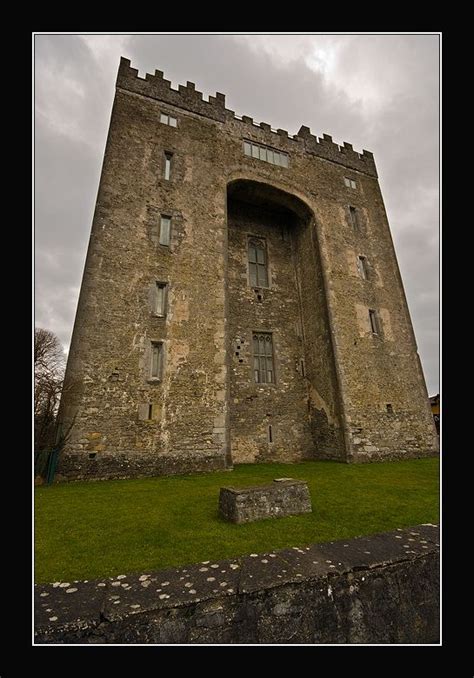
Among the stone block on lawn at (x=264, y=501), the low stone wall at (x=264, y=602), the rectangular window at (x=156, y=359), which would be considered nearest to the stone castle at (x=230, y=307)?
the rectangular window at (x=156, y=359)

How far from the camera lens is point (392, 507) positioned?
6.13m

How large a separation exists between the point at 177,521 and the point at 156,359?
6446mm

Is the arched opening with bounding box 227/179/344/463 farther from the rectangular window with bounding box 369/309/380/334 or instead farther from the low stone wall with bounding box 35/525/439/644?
the low stone wall with bounding box 35/525/439/644

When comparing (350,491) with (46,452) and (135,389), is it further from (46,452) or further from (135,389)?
(46,452)

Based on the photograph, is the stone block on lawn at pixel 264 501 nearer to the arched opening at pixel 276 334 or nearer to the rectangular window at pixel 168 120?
the arched opening at pixel 276 334

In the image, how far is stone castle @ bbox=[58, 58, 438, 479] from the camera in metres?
10.3

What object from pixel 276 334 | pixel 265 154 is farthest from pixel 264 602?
pixel 265 154

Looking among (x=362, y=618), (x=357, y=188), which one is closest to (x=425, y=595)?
(x=362, y=618)

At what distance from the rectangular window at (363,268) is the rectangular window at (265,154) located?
6407 millimetres

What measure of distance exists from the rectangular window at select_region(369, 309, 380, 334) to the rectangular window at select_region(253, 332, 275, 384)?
16.1 ft

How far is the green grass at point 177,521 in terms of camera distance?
12.5 ft

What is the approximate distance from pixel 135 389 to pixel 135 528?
19.0 feet

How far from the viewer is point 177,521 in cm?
529

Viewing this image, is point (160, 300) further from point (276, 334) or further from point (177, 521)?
point (177, 521)
